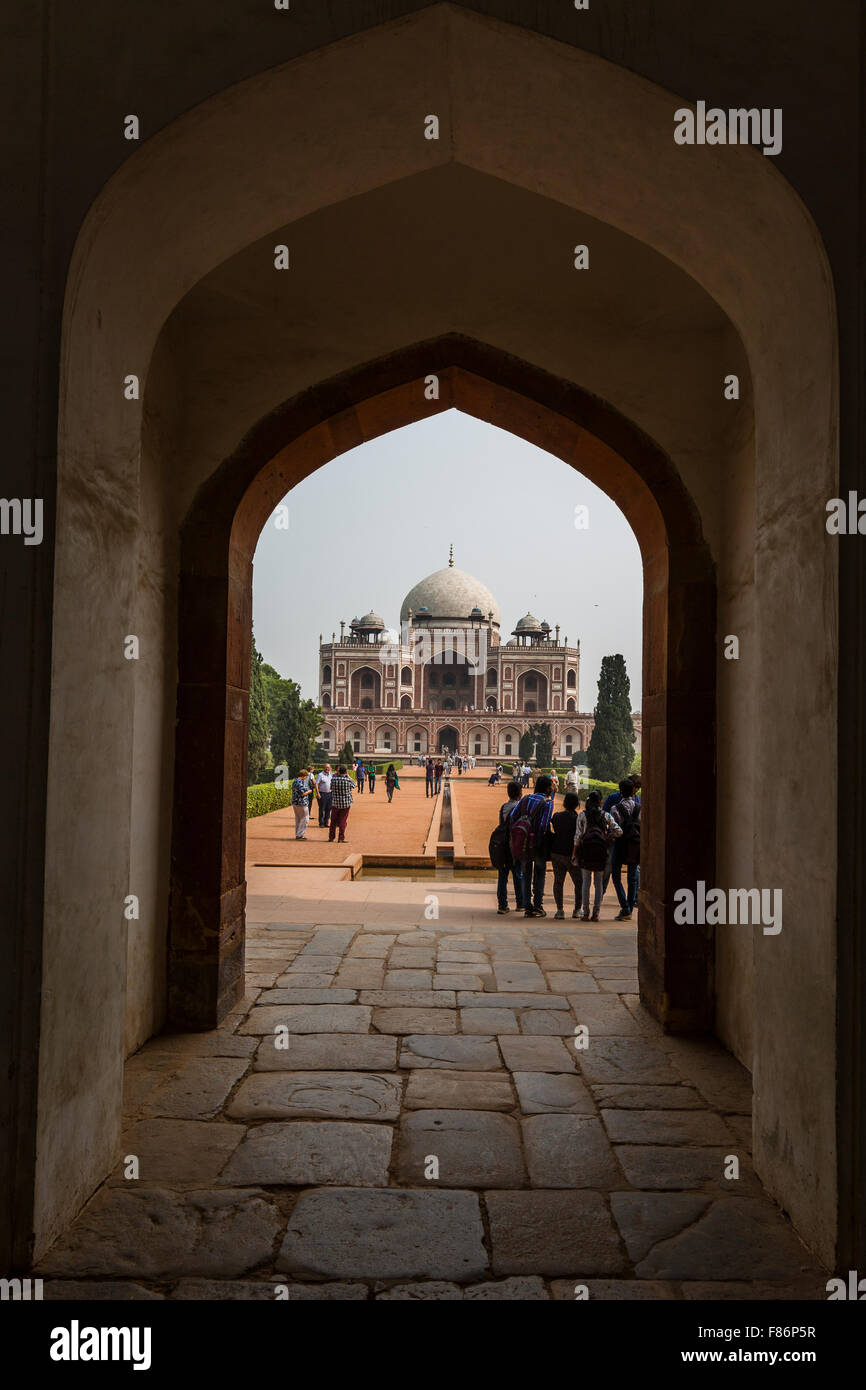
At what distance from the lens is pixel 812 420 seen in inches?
86.1

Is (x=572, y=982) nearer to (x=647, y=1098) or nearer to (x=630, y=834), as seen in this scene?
(x=647, y=1098)

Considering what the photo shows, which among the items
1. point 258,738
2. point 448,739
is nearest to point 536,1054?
point 258,738

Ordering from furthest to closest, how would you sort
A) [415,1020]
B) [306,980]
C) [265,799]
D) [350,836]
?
1. [265,799]
2. [350,836]
3. [306,980]
4. [415,1020]

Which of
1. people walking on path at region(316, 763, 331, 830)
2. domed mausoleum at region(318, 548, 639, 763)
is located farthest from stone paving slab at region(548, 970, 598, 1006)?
domed mausoleum at region(318, 548, 639, 763)

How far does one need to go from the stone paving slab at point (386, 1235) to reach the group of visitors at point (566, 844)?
13.3ft

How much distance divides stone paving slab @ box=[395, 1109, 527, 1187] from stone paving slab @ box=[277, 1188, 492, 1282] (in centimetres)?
10

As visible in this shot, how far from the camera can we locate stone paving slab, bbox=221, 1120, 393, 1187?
2.45 metres

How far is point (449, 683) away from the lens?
59719mm

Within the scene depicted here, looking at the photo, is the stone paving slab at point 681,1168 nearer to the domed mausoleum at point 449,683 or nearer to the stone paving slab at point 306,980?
the stone paving slab at point 306,980

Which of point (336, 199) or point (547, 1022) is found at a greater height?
point (336, 199)

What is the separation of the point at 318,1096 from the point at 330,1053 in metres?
0.42

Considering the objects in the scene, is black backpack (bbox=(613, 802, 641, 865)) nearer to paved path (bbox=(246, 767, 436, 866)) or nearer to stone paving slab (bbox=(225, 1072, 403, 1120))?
stone paving slab (bbox=(225, 1072, 403, 1120))

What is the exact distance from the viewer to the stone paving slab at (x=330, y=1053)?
3.30 meters
